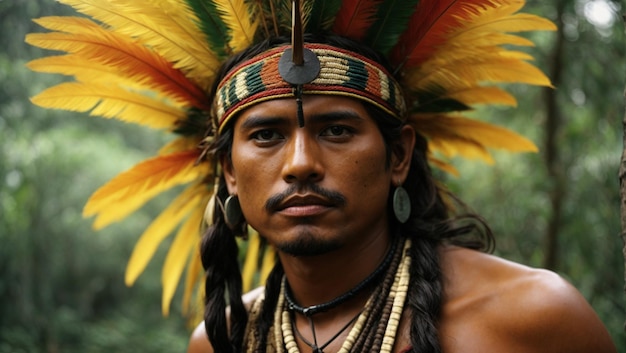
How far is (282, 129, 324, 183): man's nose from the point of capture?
2387mm

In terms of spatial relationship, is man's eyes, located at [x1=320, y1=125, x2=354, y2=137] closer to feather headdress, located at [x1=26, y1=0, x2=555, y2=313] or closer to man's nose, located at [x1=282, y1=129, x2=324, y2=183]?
man's nose, located at [x1=282, y1=129, x2=324, y2=183]

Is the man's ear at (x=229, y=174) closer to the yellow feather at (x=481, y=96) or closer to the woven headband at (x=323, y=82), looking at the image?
the woven headband at (x=323, y=82)

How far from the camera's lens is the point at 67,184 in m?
6.93

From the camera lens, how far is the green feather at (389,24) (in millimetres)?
2641

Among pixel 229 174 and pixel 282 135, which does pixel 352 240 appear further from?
pixel 229 174

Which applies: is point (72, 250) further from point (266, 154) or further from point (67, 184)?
point (266, 154)

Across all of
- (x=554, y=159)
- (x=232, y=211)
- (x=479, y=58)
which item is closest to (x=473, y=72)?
(x=479, y=58)

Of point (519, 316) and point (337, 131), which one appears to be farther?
point (337, 131)

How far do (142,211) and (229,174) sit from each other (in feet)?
20.5

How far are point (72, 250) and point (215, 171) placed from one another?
193 inches

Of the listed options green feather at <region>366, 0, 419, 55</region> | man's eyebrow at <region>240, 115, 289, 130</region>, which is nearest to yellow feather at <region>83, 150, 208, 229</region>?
man's eyebrow at <region>240, 115, 289, 130</region>

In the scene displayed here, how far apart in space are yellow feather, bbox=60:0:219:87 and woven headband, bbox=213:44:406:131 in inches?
9.3

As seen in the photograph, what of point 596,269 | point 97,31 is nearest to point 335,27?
point 97,31

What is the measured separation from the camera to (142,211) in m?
8.80
